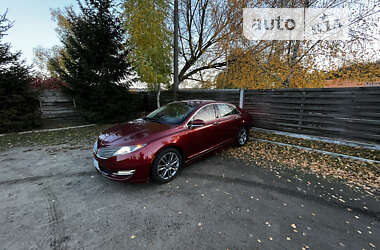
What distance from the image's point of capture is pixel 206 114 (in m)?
3.69

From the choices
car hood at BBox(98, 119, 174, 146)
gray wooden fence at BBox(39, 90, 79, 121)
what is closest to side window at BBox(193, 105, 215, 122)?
car hood at BBox(98, 119, 174, 146)

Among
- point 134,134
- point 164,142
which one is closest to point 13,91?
point 134,134

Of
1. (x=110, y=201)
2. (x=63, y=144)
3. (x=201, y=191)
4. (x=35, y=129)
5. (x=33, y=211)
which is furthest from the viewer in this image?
(x=35, y=129)

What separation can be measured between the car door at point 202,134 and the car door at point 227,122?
22 centimetres

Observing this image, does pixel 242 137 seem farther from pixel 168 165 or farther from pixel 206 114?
pixel 168 165

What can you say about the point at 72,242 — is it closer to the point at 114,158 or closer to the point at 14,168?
the point at 114,158

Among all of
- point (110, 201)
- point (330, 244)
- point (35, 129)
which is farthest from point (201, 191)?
point (35, 129)

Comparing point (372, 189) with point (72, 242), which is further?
point (372, 189)

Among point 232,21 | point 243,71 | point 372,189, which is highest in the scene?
point 232,21

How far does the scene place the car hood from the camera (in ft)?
8.83

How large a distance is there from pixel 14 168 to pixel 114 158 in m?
2.88

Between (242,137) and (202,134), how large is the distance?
6.34ft

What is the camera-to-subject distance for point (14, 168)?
351 centimetres

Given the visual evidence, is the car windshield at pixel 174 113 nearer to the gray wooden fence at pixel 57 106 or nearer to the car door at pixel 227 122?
the car door at pixel 227 122
